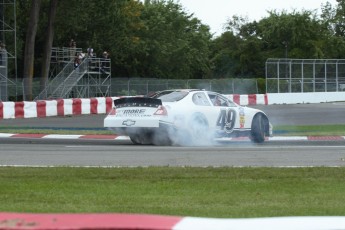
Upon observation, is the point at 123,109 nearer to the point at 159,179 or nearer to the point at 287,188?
the point at 159,179

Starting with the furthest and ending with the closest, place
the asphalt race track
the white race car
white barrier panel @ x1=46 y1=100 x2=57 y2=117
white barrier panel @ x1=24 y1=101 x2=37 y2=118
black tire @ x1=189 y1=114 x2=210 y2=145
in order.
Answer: white barrier panel @ x1=46 y1=100 x2=57 y2=117
white barrier panel @ x1=24 y1=101 x2=37 y2=118
black tire @ x1=189 y1=114 x2=210 y2=145
the white race car
the asphalt race track

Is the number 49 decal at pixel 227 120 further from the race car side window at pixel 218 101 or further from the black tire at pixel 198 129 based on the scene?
the black tire at pixel 198 129

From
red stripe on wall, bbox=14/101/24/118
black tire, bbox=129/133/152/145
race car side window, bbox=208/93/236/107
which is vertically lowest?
black tire, bbox=129/133/152/145

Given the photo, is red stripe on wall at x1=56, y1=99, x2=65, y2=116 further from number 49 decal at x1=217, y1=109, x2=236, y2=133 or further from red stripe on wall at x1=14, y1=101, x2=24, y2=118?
number 49 decal at x1=217, y1=109, x2=236, y2=133

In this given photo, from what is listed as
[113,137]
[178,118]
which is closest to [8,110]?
[113,137]

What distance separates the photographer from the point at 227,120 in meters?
19.1

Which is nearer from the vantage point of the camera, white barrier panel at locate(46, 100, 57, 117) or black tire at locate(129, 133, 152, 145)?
black tire at locate(129, 133, 152, 145)

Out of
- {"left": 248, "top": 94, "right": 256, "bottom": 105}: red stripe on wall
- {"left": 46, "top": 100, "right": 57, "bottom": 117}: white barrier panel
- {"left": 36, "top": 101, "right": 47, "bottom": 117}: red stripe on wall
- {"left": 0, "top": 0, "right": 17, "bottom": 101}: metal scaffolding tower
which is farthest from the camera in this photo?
{"left": 248, "top": 94, "right": 256, "bottom": 105}: red stripe on wall

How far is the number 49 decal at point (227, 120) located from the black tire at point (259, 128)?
0.75 m

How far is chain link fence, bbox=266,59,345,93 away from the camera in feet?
156

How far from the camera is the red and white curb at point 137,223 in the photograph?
146 inches

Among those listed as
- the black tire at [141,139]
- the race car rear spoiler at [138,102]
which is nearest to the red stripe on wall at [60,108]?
the black tire at [141,139]

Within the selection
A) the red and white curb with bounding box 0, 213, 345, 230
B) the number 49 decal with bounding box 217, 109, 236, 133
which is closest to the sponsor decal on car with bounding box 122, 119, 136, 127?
the number 49 decal with bounding box 217, 109, 236, 133

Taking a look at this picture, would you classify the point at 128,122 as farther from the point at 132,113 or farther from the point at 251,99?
the point at 251,99
